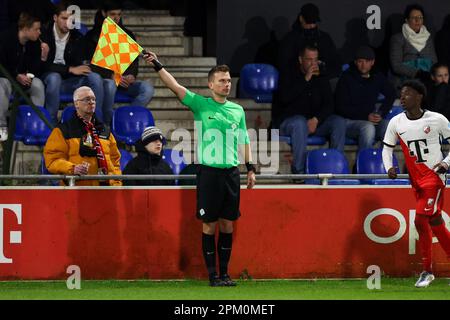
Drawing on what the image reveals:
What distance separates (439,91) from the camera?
16266 millimetres

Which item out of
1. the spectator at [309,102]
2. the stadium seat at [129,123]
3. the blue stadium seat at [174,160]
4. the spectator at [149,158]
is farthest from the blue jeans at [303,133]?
the spectator at [149,158]

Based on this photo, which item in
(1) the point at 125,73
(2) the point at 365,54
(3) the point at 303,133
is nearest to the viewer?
(3) the point at 303,133

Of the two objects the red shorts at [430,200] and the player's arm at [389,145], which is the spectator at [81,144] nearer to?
the player's arm at [389,145]

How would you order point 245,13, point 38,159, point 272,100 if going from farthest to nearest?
1. point 245,13
2. point 272,100
3. point 38,159

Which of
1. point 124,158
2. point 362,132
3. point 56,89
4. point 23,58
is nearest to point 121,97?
point 56,89

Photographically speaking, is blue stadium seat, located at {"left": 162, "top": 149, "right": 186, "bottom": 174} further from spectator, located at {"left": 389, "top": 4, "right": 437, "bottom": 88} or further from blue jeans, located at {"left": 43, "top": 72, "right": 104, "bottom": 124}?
spectator, located at {"left": 389, "top": 4, "right": 437, "bottom": 88}

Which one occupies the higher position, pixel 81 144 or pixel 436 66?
pixel 436 66

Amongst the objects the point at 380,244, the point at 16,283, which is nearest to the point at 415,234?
Answer: the point at 380,244

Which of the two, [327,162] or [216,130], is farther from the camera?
[327,162]

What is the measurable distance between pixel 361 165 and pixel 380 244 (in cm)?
252

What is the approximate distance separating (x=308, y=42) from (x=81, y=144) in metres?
4.69

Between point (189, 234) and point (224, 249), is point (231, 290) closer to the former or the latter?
point (224, 249)

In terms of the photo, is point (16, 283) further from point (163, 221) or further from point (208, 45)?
point (208, 45)

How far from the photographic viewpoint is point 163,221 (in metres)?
12.5
